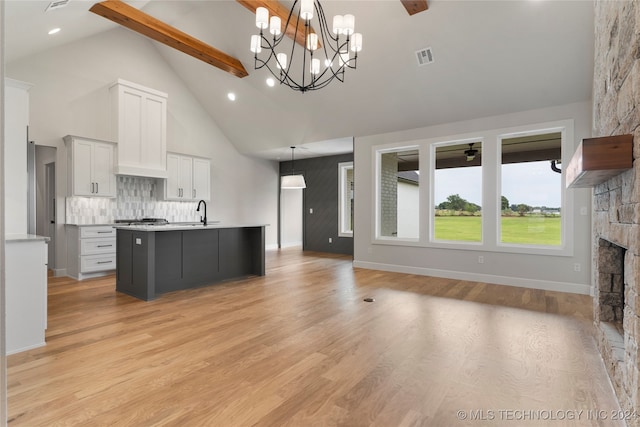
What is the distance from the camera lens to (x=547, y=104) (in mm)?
4516

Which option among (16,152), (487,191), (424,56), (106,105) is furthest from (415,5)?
(106,105)

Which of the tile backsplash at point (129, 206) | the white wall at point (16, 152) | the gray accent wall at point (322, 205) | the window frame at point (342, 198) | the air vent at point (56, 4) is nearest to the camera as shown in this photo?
the white wall at point (16, 152)

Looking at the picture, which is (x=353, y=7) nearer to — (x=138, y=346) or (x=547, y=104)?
(x=547, y=104)

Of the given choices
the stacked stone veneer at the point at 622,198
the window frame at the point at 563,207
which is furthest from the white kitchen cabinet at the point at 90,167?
the window frame at the point at 563,207

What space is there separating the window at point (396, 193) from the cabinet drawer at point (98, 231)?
15.9 ft

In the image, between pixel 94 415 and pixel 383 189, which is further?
pixel 383 189

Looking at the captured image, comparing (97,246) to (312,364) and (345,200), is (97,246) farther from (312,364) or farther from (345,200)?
(345,200)

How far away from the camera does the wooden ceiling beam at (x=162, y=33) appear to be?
437 cm

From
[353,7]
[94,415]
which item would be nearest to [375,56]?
[353,7]

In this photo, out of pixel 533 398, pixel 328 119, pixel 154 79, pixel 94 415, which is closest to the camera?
pixel 94 415

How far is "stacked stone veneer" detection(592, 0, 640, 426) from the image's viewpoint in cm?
150

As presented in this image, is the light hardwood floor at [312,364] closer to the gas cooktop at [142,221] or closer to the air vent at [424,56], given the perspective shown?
the gas cooktop at [142,221]

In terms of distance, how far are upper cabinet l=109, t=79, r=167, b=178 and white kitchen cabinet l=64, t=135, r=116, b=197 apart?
0.62 ft

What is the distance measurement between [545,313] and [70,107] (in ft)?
25.6
